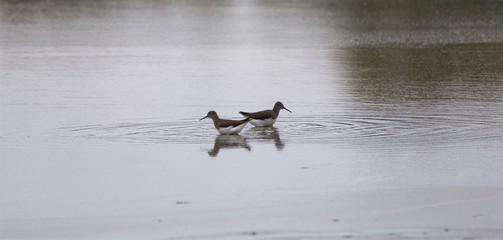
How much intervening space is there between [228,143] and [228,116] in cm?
269

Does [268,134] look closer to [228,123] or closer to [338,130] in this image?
[228,123]

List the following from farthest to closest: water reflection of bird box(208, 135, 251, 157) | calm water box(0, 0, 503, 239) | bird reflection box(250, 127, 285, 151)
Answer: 1. bird reflection box(250, 127, 285, 151)
2. water reflection of bird box(208, 135, 251, 157)
3. calm water box(0, 0, 503, 239)

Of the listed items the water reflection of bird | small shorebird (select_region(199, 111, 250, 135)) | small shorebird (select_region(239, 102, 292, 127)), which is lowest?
the water reflection of bird

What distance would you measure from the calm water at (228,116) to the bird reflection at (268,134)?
0.04m

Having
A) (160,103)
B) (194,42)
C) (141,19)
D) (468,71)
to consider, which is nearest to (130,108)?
(160,103)

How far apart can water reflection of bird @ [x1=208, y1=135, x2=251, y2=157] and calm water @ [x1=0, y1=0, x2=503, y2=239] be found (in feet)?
0.16

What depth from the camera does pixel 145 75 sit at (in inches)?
966

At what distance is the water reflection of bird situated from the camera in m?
14.8

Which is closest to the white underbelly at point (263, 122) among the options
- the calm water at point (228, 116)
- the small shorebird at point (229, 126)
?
the calm water at point (228, 116)

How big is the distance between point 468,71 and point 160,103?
23.3 ft

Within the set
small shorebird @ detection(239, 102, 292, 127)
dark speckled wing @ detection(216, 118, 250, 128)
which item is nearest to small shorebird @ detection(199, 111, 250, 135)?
dark speckled wing @ detection(216, 118, 250, 128)

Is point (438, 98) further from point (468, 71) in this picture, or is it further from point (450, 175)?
point (450, 175)

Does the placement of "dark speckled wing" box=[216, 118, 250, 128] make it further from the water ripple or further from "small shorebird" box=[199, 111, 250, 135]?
the water ripple

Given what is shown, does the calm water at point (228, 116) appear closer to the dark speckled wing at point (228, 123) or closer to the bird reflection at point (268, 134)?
the bird reflection at point (268, 134)
